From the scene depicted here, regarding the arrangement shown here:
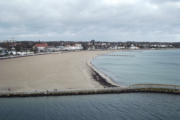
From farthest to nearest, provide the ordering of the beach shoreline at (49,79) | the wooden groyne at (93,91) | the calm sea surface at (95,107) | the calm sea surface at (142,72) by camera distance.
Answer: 1. the calm sea surface at (142,72)
2. the beach shoreline at (49,79)
3. the wooden groyne at (93,91)
4. the calm sea surface at (95,107)

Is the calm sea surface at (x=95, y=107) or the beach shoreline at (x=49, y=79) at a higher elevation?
the beach shoreline at (x=49, y=79)

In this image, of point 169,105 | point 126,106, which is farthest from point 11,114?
point 169,105

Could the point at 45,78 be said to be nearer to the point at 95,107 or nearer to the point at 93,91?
the point at 93,91

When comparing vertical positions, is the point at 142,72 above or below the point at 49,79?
below

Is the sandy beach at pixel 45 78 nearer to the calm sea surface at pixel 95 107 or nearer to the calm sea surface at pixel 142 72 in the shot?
the calm sea surface at pixel 95 107

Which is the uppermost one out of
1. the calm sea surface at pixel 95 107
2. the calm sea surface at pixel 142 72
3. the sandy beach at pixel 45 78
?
the sandy beach at pixel 45 78

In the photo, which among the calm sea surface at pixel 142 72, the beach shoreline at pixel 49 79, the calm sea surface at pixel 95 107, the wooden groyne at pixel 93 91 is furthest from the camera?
the calm sea surface at pixel 142 72

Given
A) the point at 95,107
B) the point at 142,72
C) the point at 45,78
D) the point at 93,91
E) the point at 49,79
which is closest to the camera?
the point at 95,107

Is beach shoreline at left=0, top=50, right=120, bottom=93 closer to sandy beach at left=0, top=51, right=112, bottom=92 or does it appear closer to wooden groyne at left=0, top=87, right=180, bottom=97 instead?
sandy beach at left=0, top=51, right=112, bottom=92

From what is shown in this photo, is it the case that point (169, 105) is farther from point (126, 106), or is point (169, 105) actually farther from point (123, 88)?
point (123, 88)

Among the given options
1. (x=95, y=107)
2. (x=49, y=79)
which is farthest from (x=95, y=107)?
(x=49, y=79)

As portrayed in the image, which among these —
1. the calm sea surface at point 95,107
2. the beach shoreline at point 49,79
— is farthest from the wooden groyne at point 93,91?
the beach shoreline at point 49,79
